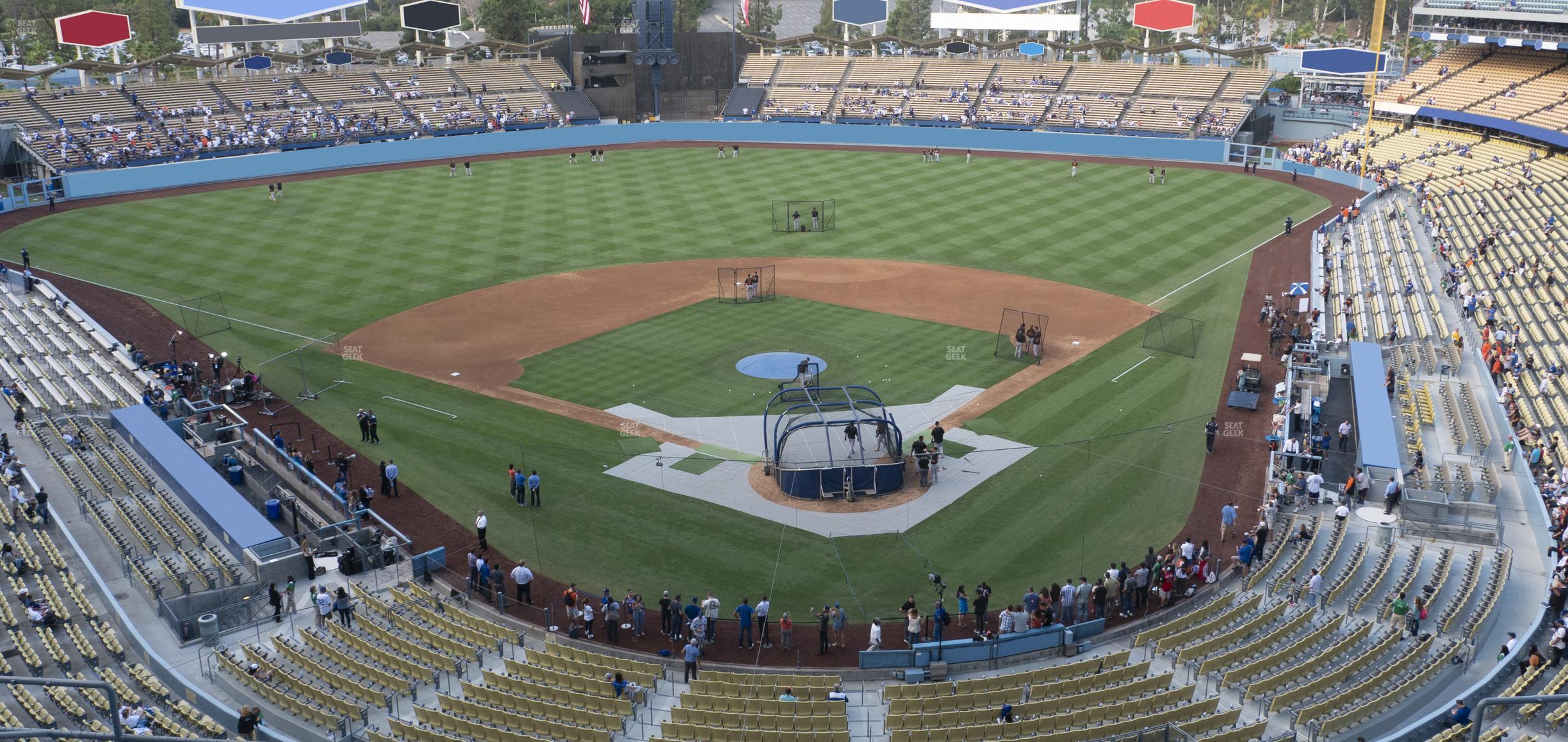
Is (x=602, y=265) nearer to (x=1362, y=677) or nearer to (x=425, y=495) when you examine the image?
(x=425, y=495)

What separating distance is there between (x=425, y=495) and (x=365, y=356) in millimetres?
12214

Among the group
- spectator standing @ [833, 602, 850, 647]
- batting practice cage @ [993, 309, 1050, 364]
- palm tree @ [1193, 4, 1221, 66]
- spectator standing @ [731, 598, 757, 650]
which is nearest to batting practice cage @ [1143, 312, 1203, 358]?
batting practice cage @ [993, 309, 1050, 364]

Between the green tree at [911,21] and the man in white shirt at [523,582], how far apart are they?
4762 inches

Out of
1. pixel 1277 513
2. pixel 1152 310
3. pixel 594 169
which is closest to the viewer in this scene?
pixel 1277 513

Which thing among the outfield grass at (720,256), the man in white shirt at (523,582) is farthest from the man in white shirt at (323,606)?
the outfield grass at (720,256)

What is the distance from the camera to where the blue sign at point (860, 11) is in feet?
327

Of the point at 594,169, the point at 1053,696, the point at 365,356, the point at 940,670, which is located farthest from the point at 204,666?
the point at 594,169

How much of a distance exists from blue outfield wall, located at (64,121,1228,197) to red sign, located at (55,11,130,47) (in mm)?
13727

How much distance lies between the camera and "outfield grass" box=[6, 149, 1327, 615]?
27.4 metres

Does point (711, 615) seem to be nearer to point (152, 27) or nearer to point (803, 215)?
point (803, 215)

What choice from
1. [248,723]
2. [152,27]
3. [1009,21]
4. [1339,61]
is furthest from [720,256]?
[152,27]

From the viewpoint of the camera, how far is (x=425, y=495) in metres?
30.4

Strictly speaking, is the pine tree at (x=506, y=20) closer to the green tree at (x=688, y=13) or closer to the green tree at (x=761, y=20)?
the green tree at (x=688, y=13)

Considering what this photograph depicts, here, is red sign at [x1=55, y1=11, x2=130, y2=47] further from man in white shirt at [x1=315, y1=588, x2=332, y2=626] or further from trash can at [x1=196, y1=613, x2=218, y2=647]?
man in white shirt at [x1=315, y1=588, x2=332, y2=626]
